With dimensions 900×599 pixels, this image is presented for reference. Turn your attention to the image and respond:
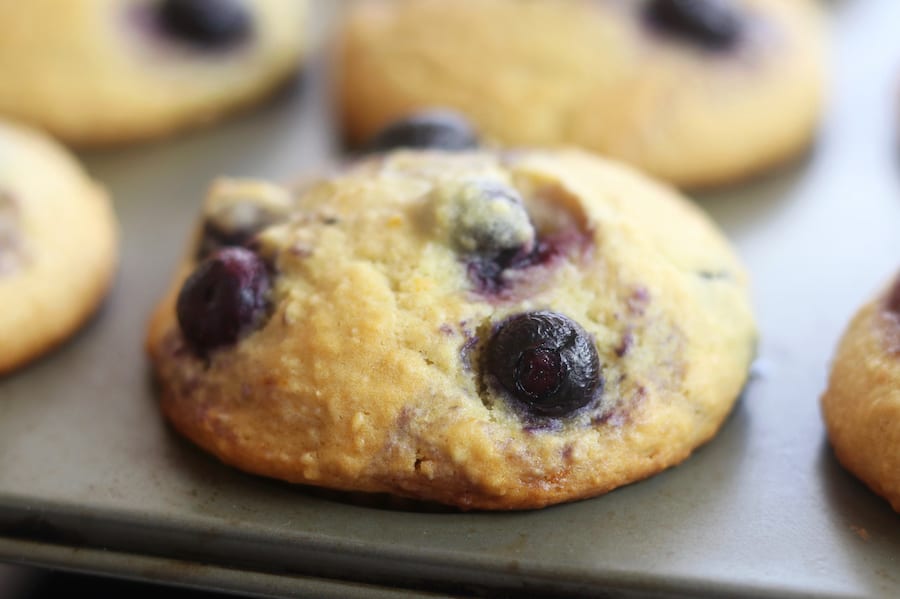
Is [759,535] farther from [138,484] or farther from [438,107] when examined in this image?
[438,107]

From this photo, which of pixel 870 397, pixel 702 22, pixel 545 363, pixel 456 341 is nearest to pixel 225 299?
pixel 456 341

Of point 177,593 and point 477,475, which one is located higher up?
point 477,475

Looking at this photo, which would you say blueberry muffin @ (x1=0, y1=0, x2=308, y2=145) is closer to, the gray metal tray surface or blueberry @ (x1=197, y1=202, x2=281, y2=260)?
the gray metal tray surface

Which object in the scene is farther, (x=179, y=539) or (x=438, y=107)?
(x=438, y=107)

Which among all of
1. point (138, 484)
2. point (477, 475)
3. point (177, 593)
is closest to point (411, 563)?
point (477, 475)

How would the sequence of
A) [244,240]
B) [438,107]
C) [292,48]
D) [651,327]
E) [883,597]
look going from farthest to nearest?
[292,48], [438,107], [244,240], [651,327], [883,597]

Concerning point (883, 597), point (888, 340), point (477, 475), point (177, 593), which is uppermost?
point (888, 340)

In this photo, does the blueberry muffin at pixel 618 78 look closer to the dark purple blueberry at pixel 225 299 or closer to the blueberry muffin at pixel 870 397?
the blueberry muffin at pixel 870 397
